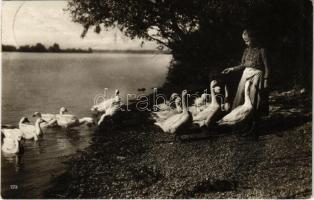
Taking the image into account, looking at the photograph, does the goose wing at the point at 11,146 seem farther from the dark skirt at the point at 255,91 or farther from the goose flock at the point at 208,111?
the dark skirt at the point at 255,91

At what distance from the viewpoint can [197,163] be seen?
4660 mm

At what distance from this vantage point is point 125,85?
481 centimetres

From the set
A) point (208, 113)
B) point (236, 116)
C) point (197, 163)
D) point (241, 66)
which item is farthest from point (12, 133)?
point (241, 66)

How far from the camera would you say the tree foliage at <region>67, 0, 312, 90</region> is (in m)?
4.76

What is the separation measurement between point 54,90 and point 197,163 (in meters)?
1.64

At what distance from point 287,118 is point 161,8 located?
1760 millimetres

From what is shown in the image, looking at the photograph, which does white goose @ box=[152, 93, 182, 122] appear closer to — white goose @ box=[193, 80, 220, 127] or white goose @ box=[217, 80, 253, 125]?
white goose @ box=[193, 80, 220, 127]

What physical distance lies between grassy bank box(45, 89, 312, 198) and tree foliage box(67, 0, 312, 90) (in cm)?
61

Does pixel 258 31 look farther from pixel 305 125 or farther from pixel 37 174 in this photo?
pixel 37 174

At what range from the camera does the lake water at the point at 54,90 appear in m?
4.51

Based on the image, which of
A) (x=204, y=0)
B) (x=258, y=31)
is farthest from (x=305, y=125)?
(x=204, y=0)

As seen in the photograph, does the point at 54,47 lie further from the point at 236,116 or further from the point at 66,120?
the point at 236,116

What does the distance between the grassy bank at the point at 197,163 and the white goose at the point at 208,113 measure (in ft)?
0.60

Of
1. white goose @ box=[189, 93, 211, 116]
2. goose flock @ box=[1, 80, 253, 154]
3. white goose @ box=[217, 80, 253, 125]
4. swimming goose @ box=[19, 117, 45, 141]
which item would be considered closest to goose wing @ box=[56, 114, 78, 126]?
goose flock @ box=[1, 80, 253, 154]
